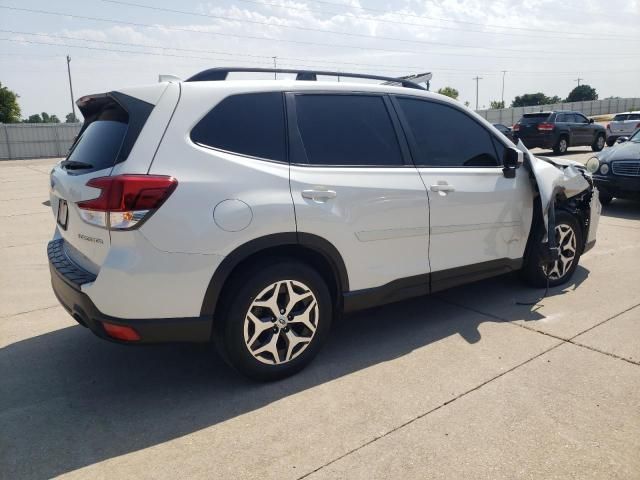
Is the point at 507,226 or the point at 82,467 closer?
the point at 82,467

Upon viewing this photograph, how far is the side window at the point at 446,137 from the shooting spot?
378cm

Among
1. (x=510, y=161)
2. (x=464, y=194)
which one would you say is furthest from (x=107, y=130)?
(x=510, y=161)

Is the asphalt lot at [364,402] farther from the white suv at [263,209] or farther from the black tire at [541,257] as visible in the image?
the white suv at [263,209]

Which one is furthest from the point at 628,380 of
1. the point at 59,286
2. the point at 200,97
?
the point at 59,286

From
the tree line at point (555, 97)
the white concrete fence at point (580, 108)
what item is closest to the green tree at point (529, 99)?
the tree line at point (555, 97)

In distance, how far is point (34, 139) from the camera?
3222 centimetres

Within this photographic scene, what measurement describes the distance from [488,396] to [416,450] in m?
0.69

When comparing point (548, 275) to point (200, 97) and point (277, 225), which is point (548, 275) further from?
point (200, 97)

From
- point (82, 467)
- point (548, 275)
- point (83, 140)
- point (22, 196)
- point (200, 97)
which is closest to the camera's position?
point (82, 467)

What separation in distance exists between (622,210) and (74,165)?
8979mm

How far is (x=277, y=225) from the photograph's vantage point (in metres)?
2.96

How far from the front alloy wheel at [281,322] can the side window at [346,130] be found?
81cm

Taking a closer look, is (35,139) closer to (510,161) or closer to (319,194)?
(510,161)

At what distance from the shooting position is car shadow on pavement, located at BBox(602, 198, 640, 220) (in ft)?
27.9
